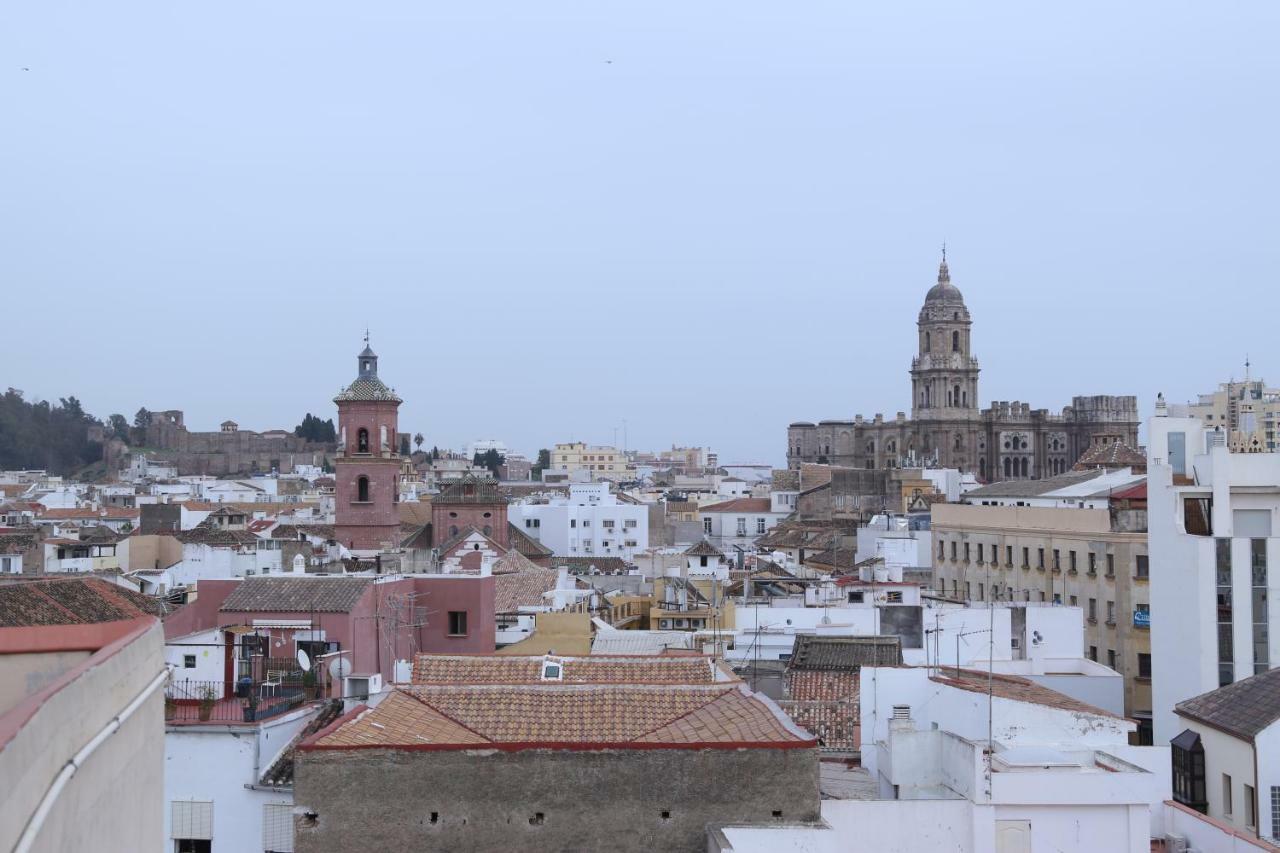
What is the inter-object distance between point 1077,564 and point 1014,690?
714 inches

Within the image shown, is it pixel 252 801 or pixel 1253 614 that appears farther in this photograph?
pixel 1253 614

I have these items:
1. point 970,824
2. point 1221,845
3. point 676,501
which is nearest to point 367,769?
point 970,824

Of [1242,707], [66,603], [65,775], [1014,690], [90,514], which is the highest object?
[65,775]

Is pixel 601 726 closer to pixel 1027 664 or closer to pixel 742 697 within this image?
pixel 742 697

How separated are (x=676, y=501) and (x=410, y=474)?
25.9 m

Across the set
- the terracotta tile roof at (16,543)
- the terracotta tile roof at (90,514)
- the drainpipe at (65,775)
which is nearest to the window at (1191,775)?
the drainpipe at (65,775)

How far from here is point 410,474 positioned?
376ft

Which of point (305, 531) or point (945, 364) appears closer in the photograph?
point (305, 531)

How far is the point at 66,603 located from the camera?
23.4m

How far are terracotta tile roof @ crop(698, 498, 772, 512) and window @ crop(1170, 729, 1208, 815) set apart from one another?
70.0 meters

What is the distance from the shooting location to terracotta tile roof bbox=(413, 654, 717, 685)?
13539 mm

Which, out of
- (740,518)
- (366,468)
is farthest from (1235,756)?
(740,518)

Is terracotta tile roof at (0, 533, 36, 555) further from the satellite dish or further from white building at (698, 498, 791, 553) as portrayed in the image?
white building at (698, 498, 791, 553)

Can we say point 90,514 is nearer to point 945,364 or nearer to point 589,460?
point 945,364
